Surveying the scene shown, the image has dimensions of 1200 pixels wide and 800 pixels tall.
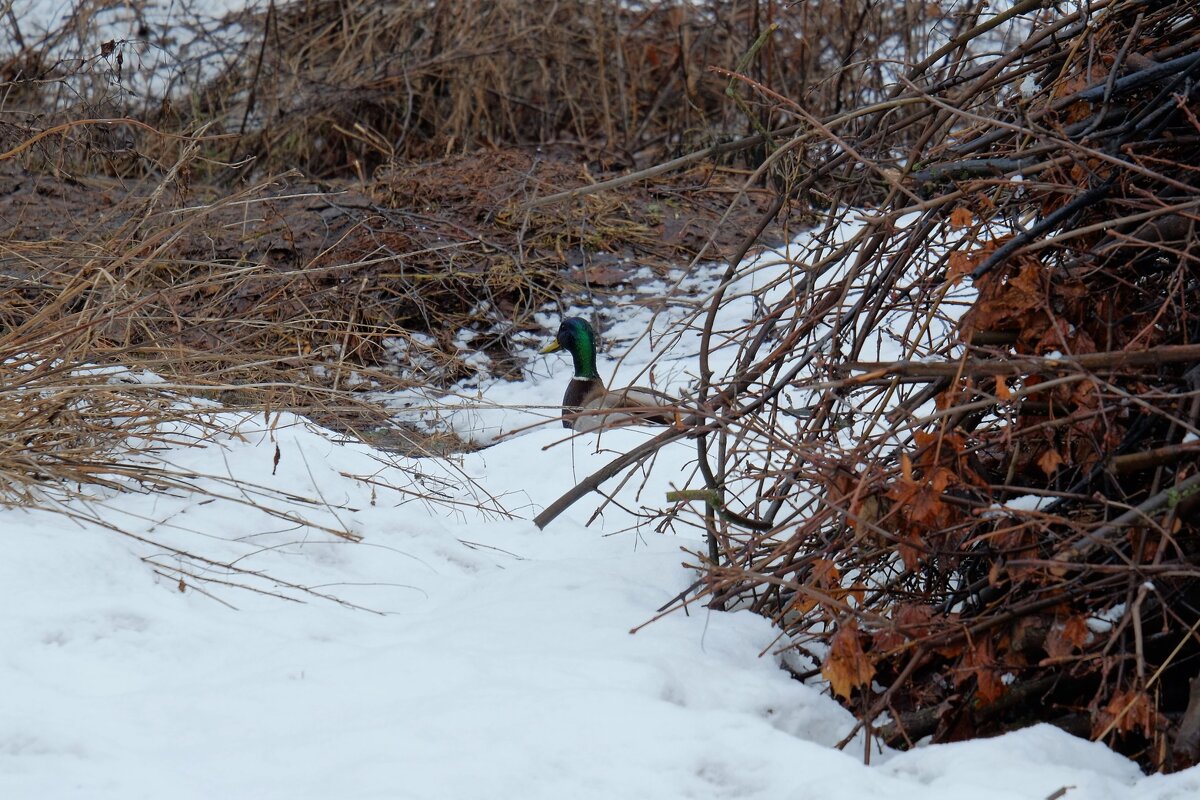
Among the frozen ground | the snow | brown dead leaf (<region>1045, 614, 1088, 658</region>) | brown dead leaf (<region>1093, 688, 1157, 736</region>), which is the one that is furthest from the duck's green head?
brown dead leaf (<region>1093, 688, 1157, 736</region>)

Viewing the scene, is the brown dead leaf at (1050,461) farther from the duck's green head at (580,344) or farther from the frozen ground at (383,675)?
the duck's green head at (580,344)

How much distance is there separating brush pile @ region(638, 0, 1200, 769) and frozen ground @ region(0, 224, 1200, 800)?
0.50ft

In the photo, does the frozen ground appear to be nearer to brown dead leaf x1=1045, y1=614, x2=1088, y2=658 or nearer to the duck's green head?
brown dead leaf x1=1045, y1=614, x2=1088, y2=658

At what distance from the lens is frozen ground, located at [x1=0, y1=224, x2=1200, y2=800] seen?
1.97 metres

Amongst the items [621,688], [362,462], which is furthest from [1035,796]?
[362,462]

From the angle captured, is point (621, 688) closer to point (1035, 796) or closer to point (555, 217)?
point (1035, 796)

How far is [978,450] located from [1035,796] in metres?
0.74

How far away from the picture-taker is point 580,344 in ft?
20.0

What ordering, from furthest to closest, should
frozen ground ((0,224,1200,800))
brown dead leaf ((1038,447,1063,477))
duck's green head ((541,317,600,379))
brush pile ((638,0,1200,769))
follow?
duck's green head ((541,317,600,379)), brown dead leaf ((1038,447,1063,477)), brush pile ((638,0,1200,769)), frozen ground ((0,224,1200,800))

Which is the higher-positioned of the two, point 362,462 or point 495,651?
point 362,462

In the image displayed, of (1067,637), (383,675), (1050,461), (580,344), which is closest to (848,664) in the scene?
(1067,637)

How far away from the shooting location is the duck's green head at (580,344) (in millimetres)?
6109

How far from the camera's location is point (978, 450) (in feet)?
8.00

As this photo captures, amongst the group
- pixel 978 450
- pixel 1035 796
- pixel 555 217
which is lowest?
pixel 1035 796
